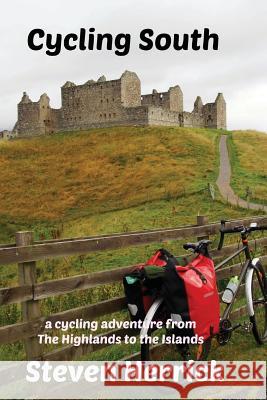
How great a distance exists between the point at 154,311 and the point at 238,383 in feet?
4.18

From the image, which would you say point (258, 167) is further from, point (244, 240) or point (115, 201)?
point (244, 240)

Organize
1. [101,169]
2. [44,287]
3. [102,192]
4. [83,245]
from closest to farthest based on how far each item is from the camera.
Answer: [44,287] → [83,245] → [102,192] → [101,169]

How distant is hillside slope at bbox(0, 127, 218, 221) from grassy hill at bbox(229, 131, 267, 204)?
255 cm

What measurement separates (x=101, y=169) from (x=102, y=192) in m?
10.1

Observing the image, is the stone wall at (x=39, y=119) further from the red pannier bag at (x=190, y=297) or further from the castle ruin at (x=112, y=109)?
the red pannier bag at (x=190, y=297)

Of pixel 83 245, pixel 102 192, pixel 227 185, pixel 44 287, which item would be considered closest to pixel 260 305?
pixel 83 245

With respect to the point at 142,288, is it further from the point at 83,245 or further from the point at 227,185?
the point at 227,185

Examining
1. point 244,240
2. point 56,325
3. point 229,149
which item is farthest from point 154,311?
point 229,149

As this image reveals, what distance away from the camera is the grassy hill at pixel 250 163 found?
36156 mm

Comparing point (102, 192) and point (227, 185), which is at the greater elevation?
point (227, 185)

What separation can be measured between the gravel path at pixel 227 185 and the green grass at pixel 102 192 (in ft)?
2.88

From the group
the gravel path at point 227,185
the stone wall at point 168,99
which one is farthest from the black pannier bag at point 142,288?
the stone wall at point 168,99

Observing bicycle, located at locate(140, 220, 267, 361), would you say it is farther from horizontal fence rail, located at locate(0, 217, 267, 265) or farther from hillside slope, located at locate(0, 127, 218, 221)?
hillside slope, located at locate(0, 127, 218, 221)

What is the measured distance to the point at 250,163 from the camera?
5047 centimetres
